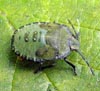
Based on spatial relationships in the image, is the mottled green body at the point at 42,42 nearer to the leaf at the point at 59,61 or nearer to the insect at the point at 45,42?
the insect at the point at 45,42

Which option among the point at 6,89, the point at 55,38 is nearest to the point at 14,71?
the point at 6,89

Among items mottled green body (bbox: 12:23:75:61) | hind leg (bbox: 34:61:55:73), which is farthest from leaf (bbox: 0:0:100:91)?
mottled green body (bbox: 12:23:75:61)

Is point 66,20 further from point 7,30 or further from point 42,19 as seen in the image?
point 7,30

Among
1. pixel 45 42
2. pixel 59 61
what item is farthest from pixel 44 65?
pixel 45 42

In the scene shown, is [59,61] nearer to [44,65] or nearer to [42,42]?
[44,65]

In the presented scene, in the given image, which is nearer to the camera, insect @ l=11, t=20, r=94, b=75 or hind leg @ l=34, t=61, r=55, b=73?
insect @ l=11, t=20, r=94, b=75

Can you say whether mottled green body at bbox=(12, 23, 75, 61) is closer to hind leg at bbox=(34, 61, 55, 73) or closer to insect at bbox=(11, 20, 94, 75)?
insect at bbox=(11, 20, 94, 75)

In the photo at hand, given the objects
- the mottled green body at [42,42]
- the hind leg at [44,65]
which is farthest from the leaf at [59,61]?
the mottled green body at [42,42]
